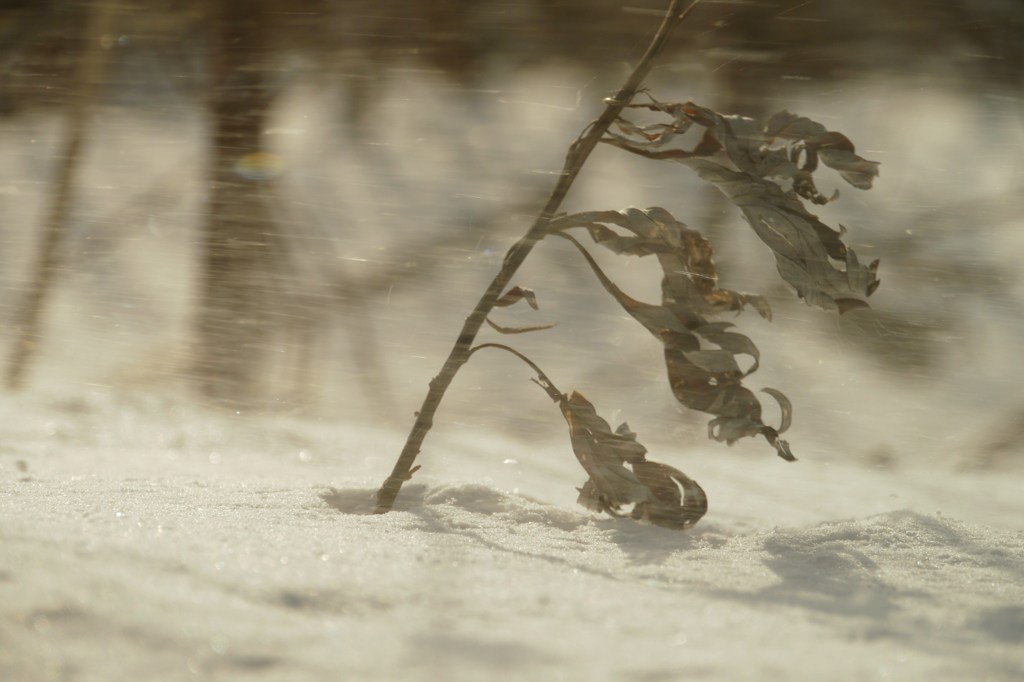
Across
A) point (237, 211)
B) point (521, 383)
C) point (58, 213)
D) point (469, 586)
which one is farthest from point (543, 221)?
point (58, 213)

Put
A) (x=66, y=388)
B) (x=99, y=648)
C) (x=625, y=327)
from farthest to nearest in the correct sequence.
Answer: (x=66, y=388) → (x=625, y=327) → (x=99, y=648)

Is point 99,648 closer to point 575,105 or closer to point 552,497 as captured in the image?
point 552,497

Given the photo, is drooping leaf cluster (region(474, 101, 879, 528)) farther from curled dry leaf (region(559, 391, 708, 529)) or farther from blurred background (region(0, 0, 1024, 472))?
blurred background (region(0, 0, 1024, 472))

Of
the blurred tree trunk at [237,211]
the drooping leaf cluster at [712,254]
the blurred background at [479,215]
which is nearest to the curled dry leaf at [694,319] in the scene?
the drooping leaf cluster at [712,254]

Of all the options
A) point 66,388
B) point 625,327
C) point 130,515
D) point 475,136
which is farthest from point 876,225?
point 66,388

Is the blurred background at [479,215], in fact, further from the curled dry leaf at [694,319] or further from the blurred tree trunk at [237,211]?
the curled dry leaf at [694,319]
